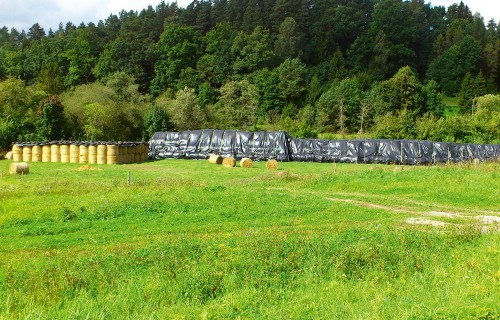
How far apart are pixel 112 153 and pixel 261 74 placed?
2060 inches

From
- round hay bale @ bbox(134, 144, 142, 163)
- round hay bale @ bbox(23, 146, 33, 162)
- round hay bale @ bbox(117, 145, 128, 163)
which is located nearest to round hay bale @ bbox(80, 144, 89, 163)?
round hay bale @ bbox(117, 145, 128, 163)

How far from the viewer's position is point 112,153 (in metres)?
35.9

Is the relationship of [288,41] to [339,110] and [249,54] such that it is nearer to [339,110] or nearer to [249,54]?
[249,54]

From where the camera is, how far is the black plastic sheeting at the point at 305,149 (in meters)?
37.5

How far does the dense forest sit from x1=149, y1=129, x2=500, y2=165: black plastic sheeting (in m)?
8.70

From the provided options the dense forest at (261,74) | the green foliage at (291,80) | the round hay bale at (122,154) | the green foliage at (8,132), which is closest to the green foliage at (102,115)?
the dense forest at (261,74)

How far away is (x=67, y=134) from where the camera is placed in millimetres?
48500

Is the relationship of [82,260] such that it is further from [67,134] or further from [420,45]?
[420,45]

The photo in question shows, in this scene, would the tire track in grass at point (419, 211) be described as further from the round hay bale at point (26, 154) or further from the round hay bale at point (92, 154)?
the round hay bale at point (26, 154)

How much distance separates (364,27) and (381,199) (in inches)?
3802

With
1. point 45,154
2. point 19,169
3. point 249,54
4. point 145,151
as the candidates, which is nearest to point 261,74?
point 249,54

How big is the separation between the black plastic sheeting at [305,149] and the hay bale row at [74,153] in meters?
6.05

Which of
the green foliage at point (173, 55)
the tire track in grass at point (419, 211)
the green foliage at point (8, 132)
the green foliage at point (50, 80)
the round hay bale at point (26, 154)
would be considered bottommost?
the tire track in grass at point (419, 211)

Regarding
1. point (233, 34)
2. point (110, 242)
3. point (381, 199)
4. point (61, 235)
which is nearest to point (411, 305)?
point (110, 242)
